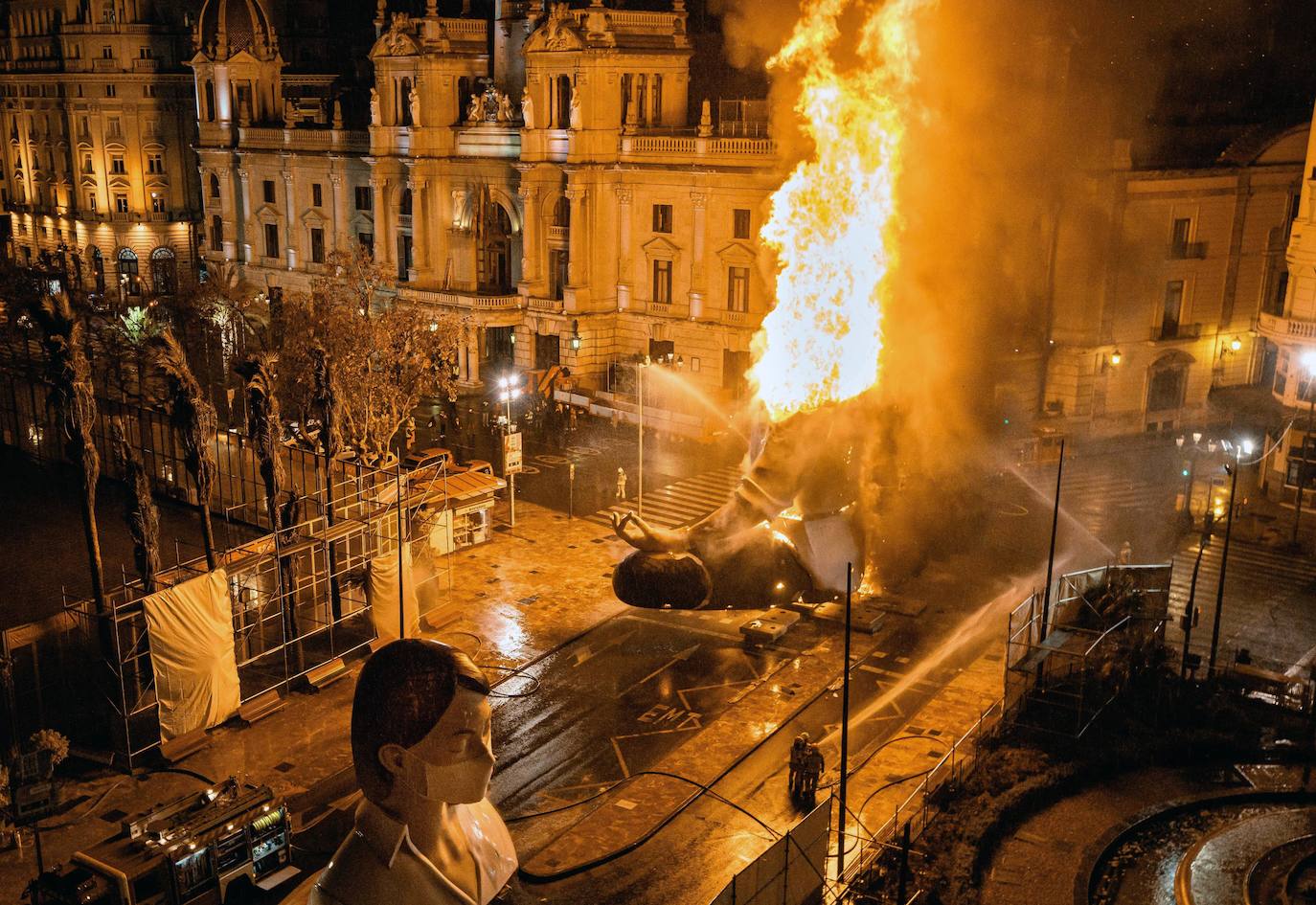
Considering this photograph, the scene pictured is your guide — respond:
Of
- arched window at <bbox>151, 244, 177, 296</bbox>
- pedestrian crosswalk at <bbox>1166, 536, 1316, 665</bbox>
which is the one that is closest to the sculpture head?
pedestrian crosswalk at <bbox>1166, 536, 1316, 665</bbox>

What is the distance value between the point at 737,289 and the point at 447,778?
49.3 m

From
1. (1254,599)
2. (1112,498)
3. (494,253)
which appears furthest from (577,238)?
(1254,599)

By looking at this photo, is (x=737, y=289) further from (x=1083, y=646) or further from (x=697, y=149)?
(x=1083, y=646)

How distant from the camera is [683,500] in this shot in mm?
45719

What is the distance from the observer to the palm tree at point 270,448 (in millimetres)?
29812

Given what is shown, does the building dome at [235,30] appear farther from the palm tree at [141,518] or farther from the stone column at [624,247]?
the palm tree at [141,518]

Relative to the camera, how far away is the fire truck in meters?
19.4

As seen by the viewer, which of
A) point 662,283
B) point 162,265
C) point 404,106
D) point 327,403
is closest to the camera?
point 327,403

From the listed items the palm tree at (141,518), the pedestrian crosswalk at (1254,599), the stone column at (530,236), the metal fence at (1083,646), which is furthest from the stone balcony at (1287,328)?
the palm tree at (141,518)

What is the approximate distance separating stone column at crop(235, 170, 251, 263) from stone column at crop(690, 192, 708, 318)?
109ft

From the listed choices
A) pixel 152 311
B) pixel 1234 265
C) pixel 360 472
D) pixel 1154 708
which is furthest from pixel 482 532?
pixel 1234 265

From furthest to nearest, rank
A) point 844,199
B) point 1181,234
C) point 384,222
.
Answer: point 384,222 → point 1181,234 → point 844,199

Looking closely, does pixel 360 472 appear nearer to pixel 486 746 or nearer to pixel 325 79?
pixel 486 746

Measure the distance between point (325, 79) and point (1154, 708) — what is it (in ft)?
236
